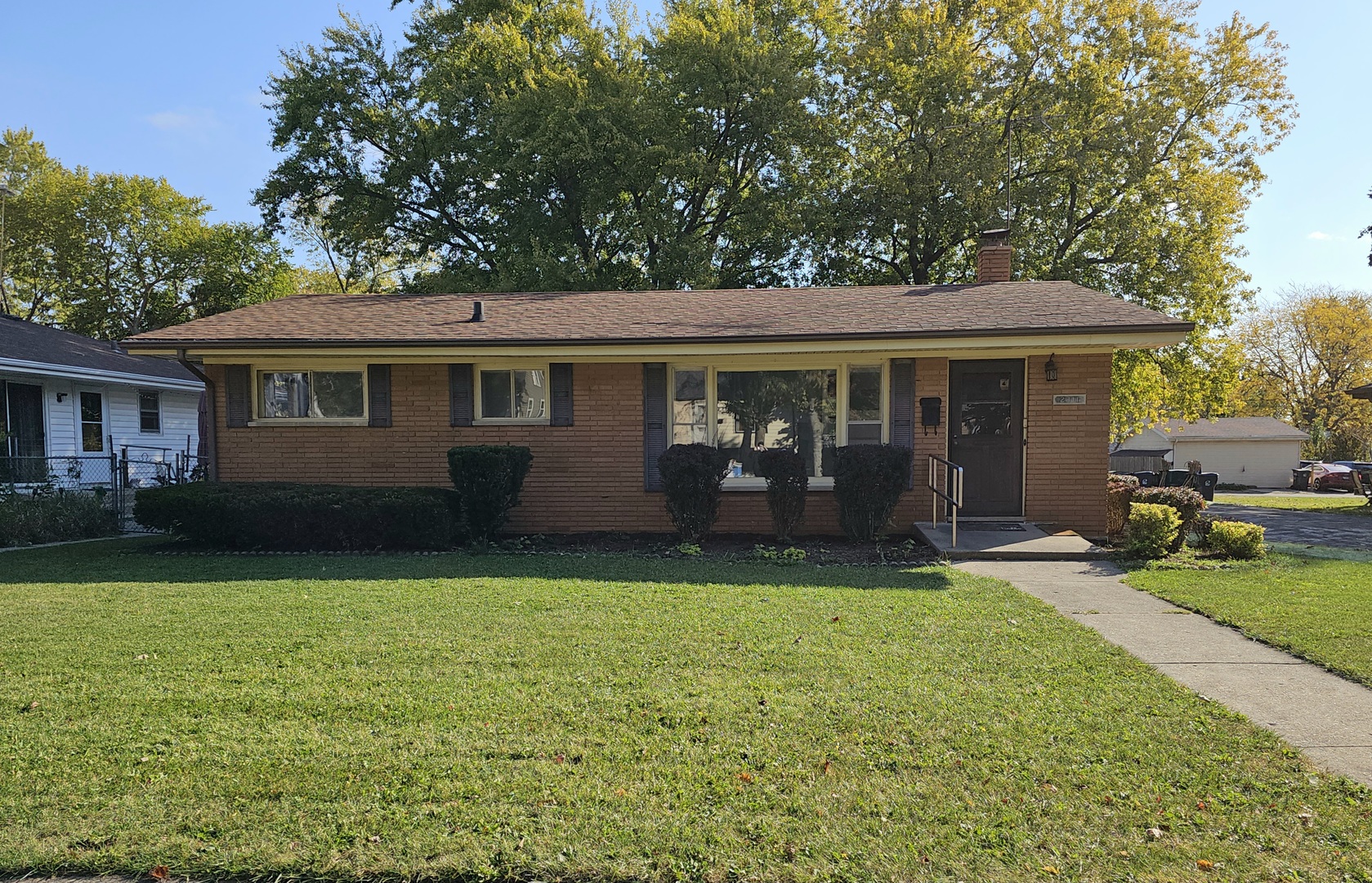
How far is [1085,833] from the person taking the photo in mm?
2906

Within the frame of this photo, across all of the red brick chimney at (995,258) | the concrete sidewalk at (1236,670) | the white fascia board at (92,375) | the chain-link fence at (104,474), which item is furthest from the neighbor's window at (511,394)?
the white fascia board at (92,375)

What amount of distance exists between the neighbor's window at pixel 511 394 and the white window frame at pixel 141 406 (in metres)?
14.1

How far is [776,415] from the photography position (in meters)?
11.0

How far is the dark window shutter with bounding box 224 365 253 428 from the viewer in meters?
11.1

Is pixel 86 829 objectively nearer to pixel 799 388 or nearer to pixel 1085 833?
pixel 1085 833

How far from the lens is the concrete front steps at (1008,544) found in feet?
29.7

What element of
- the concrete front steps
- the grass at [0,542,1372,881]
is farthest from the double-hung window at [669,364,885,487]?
the grass at [0,542,1372,881]

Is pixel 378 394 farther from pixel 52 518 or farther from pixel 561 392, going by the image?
pixel 52 518

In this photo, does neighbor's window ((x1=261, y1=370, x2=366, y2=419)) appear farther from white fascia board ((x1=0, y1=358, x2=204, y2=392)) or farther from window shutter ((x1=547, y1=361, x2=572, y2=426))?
white fascia board ((x1=0, y1=358, x2=204, y2=392))

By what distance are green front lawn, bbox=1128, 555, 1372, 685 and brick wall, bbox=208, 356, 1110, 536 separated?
8.01 feet

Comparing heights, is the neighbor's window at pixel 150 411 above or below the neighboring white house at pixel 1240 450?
above

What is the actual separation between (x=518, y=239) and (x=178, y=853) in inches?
809

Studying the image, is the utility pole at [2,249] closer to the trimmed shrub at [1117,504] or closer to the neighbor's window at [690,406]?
the neighbor's window at [690,406]

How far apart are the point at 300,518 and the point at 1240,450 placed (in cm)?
4418
